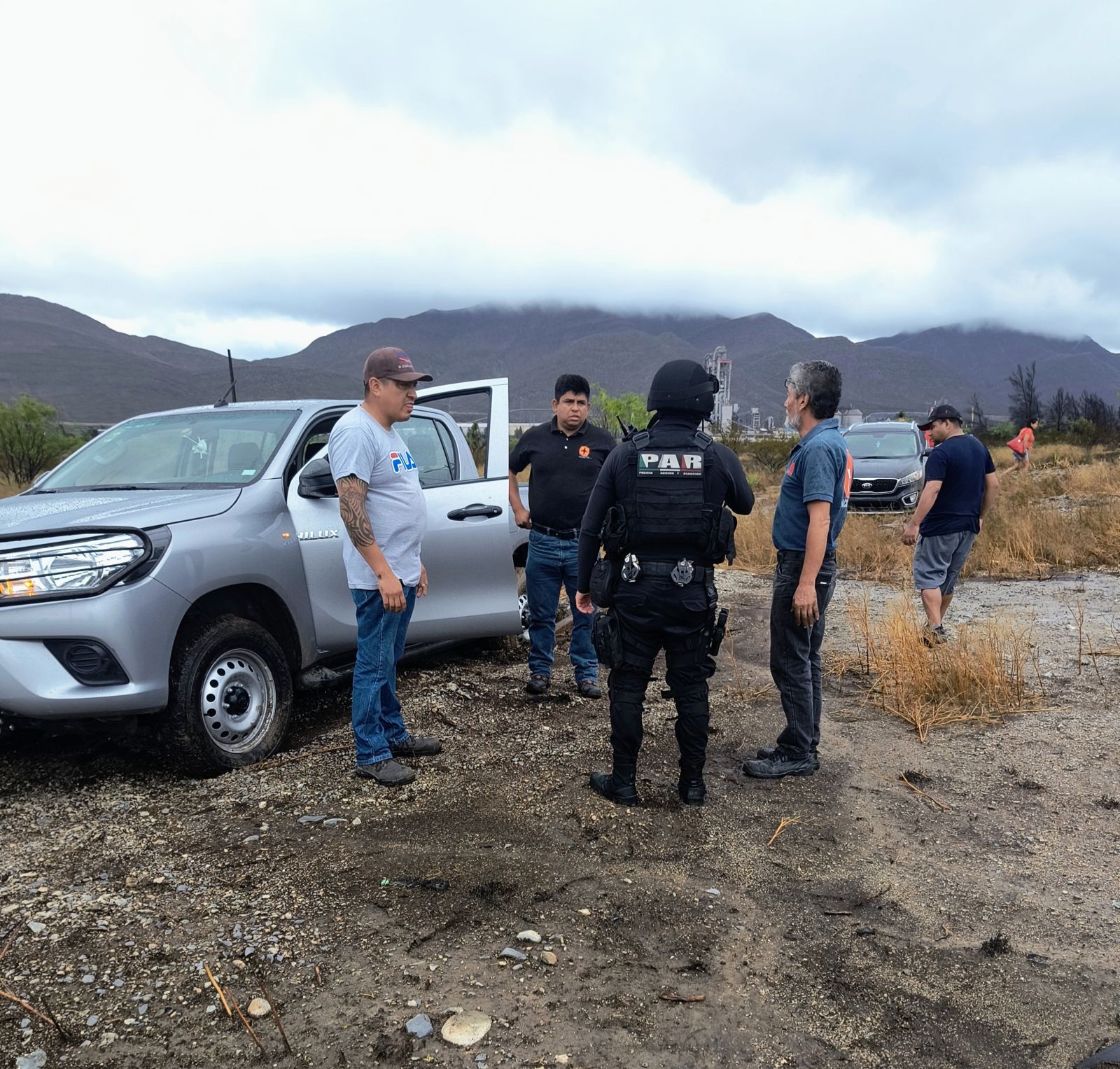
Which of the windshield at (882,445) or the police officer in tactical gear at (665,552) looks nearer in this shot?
the police officer in tactical gear at (665,552)

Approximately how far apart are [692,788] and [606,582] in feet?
3.22

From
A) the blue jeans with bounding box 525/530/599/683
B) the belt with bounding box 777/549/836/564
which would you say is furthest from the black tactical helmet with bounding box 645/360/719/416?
the blue jeans with bounding box 525/530/599/683

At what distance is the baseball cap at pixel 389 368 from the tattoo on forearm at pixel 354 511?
471 millimetres

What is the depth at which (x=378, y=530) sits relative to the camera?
3.85 meters

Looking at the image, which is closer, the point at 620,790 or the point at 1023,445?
the point at 620,790

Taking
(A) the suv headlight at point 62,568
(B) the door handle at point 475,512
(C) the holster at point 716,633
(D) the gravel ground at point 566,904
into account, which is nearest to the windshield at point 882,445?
(D) the gravel ground at point 566,904

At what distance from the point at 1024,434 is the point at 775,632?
18.0 metres

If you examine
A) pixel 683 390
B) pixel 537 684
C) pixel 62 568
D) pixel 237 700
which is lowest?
pixel 537 684

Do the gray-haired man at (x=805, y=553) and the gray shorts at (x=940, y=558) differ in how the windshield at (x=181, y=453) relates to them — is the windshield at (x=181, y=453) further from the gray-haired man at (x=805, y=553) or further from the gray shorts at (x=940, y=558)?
the gray shorts at (x=940, y=558)

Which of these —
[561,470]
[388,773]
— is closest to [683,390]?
[561,470]

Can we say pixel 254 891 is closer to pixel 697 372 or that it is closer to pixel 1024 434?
pixel 697 372

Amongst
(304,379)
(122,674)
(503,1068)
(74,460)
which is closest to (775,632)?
(503,1068)

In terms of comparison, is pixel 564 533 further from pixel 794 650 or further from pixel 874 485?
pixel 874 485

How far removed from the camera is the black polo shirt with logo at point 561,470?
5.19m
